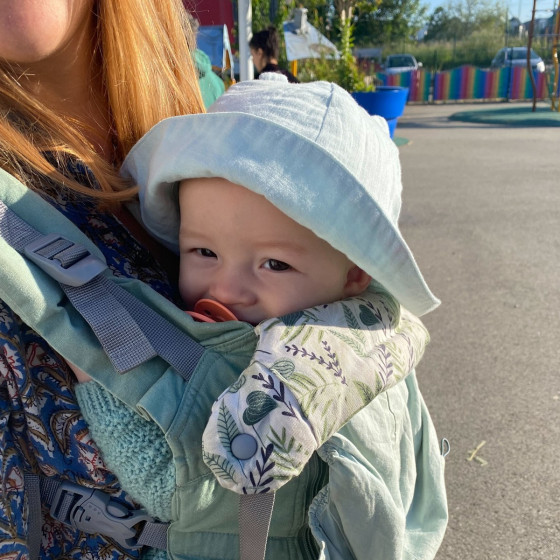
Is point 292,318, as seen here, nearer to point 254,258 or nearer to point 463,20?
point 254,258

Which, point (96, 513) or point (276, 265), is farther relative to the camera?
point (276, 265)

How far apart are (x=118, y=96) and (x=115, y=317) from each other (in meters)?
0.67

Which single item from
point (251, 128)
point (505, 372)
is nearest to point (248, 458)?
point (251, 128)

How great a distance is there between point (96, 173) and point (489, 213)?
597cm

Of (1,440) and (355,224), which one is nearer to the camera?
(1,440)

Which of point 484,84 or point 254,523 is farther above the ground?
point 254,523

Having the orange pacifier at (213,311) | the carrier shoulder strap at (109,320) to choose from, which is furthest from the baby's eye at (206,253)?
the carrier shoulder strap at (109,320)

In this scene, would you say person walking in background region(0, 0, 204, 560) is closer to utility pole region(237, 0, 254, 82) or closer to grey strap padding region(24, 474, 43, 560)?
grey strap padding region(24, 474, 43, 560)

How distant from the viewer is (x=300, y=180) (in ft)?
3.34

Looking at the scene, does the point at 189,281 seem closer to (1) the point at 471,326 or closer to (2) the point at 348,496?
(2) the point at 348,496

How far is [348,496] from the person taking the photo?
97 cm

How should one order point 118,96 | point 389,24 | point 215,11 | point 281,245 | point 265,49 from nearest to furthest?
point 281,245 → point 118,96 → point 215,11 → point 265,49 → point 389,24

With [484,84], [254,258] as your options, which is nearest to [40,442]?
[254,258]

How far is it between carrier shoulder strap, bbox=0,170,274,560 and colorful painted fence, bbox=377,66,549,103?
21107 millimetres
